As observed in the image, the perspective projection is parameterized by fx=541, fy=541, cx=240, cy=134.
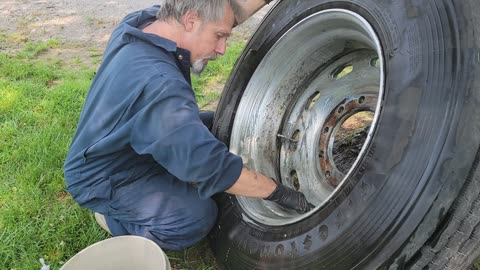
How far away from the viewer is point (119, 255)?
2281mm

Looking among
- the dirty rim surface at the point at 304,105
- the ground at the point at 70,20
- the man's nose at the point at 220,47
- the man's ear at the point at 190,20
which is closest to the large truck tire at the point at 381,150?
the dirty rim surface at the point at 304,105

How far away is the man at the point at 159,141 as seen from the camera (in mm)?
2102

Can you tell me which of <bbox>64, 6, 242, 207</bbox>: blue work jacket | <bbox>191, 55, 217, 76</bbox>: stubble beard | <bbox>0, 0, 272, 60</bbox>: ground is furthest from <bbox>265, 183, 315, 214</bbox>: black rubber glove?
<bbox>0, 0, 272, 60</bbox>: ground

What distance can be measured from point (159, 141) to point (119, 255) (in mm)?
554

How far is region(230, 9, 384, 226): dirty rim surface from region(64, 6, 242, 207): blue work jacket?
0.44 m

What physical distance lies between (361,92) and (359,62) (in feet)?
0.62

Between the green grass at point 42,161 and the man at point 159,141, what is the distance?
239 millimetres

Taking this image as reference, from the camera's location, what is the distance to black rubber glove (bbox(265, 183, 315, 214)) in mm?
2385

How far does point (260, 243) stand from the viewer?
231cm

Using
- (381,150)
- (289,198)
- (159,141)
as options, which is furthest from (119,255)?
(381,150)

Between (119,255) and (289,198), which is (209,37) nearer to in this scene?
(289,198)

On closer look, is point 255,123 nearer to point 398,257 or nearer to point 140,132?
point 140,132

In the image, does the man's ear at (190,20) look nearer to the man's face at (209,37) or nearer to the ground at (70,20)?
the man's face at (209,37)

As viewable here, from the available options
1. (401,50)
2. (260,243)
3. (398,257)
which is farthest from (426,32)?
(260,243)
